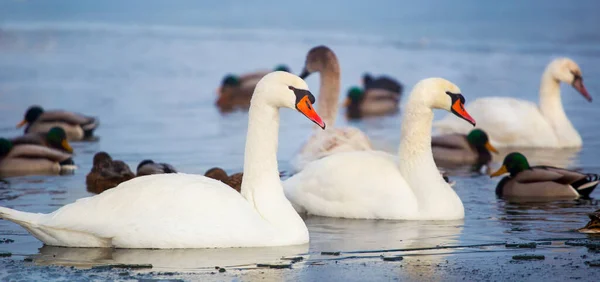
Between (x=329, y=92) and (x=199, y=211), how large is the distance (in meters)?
6.94

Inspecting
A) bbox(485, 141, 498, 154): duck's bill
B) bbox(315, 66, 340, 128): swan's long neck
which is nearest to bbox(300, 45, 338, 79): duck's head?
bbox(315, 66, 340, 128): swan's long neck

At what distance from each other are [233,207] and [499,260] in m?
1.87

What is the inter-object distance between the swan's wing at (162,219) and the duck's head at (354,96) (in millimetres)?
13200

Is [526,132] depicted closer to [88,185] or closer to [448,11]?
[88,185]

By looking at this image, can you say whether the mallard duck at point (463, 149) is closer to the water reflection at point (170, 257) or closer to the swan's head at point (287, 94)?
the swan's head at point (287, 94)

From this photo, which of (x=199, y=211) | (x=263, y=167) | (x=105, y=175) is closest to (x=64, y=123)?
(x=105, y=175)

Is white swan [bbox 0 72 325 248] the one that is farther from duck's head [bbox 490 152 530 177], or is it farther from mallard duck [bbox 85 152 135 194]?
duck's head [bbox 490 152 530 177]

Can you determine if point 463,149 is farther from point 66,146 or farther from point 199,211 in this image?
point 199,211

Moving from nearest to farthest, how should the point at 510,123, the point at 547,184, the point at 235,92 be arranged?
1. the point at 547,184
2. the point at 510,123
3. the point at 235,92

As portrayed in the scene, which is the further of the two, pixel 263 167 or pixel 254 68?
pixel 254 68

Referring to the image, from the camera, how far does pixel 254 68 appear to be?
2930cm

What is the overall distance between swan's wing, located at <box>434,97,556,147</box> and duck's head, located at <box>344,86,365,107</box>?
502 centimetres

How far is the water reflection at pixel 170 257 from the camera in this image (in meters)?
8.05

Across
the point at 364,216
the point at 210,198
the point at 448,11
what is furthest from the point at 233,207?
the point at 448,11
